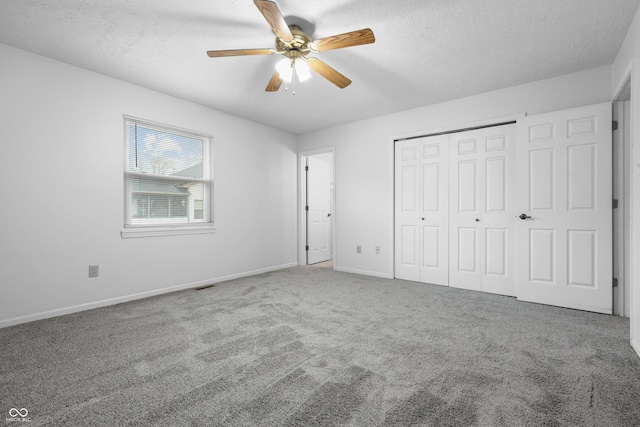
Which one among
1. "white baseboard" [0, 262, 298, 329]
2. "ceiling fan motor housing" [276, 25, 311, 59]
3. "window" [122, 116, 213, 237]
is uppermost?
"ceiling fan motor housing" [276, 25, 311, 59]

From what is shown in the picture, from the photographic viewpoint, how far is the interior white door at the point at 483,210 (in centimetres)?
352

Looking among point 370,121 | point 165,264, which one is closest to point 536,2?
point 370,121

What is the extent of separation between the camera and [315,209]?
19.5 feet

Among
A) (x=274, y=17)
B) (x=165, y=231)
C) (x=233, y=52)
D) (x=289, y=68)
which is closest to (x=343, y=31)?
(x=289, y=68)

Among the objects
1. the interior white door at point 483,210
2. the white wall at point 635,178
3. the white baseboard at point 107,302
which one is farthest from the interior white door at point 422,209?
the white baseboard at point 107,302

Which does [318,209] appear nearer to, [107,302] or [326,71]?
[326,71]

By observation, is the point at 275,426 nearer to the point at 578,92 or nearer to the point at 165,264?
the point at 165,264

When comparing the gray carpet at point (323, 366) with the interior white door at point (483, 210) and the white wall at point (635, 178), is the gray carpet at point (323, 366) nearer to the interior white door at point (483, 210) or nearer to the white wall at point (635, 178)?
the white wall at point (635, 178)

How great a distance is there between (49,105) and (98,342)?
2358 mm

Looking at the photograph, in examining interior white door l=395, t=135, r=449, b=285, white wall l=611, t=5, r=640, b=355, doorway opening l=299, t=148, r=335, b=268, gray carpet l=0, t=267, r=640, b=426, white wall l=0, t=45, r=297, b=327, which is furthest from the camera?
doorway opening l=299, t=148, r=335, b=268

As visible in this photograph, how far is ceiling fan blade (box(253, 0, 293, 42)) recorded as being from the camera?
1.72 meters

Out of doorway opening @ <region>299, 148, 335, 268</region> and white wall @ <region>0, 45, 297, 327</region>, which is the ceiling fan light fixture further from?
doorway opening @ <region>299, 148, 335, 268</region>

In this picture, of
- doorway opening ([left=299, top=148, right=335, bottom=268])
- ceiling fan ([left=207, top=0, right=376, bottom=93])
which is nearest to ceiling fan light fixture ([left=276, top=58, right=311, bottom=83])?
ceiling fan ([left=207, top=0, right=376, bottom=93])

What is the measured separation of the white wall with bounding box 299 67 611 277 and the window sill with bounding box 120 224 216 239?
86.4 inches
